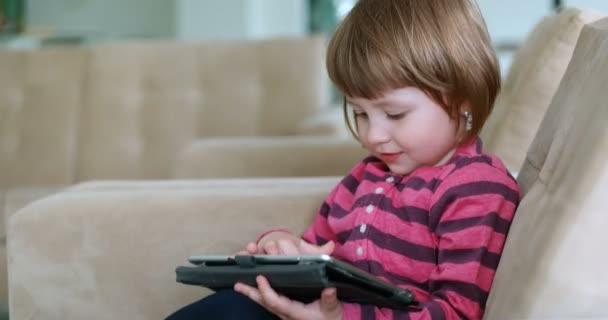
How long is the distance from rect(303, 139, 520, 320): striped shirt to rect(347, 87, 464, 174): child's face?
24 mm

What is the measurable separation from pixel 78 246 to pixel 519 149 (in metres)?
0.75

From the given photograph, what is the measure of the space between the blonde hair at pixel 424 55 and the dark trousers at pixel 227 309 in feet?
1.04

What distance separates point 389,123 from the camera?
121 cm

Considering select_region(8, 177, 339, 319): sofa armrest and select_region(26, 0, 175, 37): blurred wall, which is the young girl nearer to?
select_region(8, 177, 339, 319): sofa armrest

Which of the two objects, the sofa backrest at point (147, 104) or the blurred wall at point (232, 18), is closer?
the sofa backrest at point (147, 104)

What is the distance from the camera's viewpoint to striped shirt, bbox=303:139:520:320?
1.10 metres

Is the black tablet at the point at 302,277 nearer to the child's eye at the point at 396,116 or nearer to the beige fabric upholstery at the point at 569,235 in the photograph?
the beige fabric upholstery at the point at 569,235

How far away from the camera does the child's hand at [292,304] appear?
108cm

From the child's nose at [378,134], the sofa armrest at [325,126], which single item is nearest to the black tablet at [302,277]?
the child's nose at [378,134]

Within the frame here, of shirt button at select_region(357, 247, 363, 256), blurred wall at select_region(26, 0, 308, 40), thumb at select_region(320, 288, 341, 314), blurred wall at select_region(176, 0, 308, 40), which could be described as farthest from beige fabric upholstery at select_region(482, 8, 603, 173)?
blurred wall at select_region(26, 0, 308, 40)

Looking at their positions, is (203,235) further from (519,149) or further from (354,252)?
(519,149)

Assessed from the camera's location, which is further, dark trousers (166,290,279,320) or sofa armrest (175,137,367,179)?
sofa armrest (175,137,367,179)

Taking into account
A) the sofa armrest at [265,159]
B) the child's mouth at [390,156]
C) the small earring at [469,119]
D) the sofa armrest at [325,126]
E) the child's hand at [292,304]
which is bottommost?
the sofa armrest at [265,159]

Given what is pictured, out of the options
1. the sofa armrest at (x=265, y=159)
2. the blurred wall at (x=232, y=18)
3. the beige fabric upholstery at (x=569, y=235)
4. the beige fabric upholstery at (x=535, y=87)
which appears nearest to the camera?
the beige fabric upholstery at (x=569, y=235)
